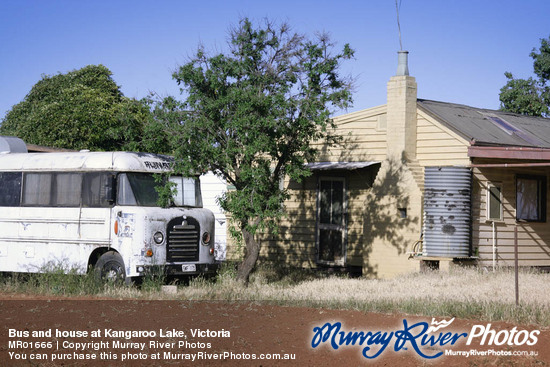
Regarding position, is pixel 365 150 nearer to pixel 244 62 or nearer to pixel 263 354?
pixel 244 62

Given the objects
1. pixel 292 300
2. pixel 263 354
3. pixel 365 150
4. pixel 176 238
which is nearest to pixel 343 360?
pixel 263 354

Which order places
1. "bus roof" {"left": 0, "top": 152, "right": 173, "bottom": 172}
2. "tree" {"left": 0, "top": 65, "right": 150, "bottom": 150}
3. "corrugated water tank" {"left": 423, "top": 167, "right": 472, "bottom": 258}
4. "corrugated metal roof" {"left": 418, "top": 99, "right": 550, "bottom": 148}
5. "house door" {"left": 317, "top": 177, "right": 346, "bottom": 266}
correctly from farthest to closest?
"tree" {"left": 0, "top": 65, "right": 150, "bottom": 150}
"house door" {"left": 317, "top": 177, "right": 346, "bottom": 266}
"corrugated metal roof" {"left": 418, "top": 99, "right": 550, "bottom": 148}
"corrugated water tank" {"left": 423, "top": 167, "right": 472, "bottom": 258}
"bus roof" {"left": 0, "top": 152, "right": 173, "bottom": 172}

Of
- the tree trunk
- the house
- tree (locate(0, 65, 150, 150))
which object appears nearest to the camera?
the tree trunk

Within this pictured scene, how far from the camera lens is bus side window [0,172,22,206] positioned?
1555 cm

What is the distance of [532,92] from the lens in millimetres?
31438

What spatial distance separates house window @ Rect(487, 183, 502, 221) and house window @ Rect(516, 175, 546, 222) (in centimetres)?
76

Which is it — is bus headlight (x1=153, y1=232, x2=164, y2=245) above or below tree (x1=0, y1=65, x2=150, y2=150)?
below

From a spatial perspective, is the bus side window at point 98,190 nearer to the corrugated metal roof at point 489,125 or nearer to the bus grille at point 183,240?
the bus grille at point 183,240

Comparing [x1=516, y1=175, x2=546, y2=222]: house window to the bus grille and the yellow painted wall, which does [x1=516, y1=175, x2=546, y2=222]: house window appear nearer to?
the yellow painted wall

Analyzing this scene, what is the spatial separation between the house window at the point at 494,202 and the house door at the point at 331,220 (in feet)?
11.7

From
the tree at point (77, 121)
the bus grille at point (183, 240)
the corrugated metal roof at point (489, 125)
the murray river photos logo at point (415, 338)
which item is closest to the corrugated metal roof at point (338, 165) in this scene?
the corrugated metal roof at point (489, 125)

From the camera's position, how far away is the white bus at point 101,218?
14109mm

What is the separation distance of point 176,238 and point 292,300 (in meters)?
3.22

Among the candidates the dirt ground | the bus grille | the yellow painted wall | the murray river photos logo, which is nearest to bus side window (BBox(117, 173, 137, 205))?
the bus grille
